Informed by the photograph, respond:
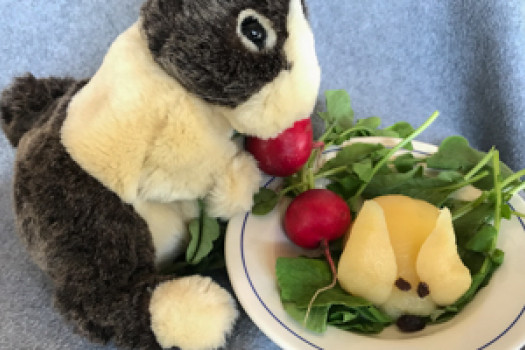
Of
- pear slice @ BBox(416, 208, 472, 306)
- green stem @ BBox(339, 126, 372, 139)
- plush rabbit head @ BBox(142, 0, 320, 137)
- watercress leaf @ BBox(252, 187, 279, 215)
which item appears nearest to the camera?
plush rabbit head @ BBox(142, 0, 320, 137)

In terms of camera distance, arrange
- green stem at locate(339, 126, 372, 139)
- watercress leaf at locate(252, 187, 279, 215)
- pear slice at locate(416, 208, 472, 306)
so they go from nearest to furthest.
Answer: pear slice at locate(416, 208, 472, 306) → watercress leaf at locate(252, 187, 279, 215) → green stem at locate(339, 126, 372, 139)

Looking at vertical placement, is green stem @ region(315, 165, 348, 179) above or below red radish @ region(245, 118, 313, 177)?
below

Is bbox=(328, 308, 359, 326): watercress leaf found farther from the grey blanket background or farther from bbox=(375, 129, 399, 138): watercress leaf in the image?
the grey blanket background

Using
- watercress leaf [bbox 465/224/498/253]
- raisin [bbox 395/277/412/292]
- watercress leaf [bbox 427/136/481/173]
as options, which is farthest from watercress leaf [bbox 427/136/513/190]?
raisin [bbox 395/277/412/292]

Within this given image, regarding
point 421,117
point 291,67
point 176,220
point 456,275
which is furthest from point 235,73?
point 421,117

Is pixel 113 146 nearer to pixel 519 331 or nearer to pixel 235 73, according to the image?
pixel 235 73

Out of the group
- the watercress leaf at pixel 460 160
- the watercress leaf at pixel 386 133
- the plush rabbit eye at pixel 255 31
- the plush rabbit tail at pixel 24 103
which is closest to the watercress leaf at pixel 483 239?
the watercress leaf at pixel 460 160

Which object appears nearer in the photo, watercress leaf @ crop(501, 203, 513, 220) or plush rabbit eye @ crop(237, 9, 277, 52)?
plush rabbit eye @ crop(237, 9, 277, 52)

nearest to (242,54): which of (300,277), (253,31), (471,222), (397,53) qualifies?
(253,31)
